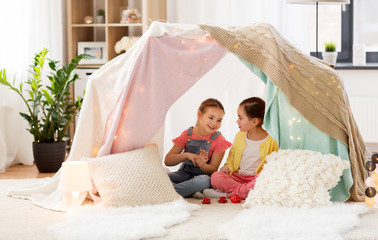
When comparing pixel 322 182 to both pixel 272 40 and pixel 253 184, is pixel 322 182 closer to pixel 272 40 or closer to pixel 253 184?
pixel 253 184

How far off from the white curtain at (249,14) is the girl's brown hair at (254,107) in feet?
4.40

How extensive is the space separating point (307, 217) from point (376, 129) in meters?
2.21

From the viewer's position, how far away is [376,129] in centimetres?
467

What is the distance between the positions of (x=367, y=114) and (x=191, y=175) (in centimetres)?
185

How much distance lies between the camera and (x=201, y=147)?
3.48 meters

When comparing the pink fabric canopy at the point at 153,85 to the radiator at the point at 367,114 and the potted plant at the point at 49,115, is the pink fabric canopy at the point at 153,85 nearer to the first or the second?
the potted plant at the point at 49,115

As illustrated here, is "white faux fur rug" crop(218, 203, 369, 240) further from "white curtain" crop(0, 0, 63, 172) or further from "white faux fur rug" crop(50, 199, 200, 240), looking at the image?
"white curtain" crop(0, 0, 63, 172)

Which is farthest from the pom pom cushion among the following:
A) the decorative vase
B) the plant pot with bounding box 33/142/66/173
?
the decorative vase

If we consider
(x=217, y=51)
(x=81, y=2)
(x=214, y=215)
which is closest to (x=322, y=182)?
(x=214, y=215)

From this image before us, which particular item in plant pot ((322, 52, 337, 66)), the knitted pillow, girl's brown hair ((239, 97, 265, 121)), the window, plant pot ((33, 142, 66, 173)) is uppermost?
the window

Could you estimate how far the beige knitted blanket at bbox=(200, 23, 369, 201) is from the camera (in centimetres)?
307

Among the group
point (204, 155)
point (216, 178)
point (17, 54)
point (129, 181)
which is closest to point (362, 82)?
point (204, 155)

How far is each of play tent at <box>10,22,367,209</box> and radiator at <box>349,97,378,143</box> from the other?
4.83 ft

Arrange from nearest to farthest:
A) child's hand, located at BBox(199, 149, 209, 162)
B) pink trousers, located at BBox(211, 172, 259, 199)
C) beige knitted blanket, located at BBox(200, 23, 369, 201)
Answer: beige knitted blanket, located at BBox(200, 23, 369, 201)
pink trousers, located at BBox(211, 172, 259, 199)
child's hand, located at BBox(199, 149, 209, 162)
